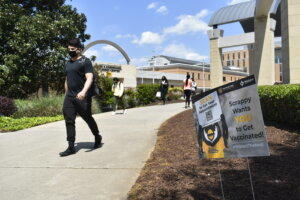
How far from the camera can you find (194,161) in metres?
5.15

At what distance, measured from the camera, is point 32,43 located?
1736 centimetres

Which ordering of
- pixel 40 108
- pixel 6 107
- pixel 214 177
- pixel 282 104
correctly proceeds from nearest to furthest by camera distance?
1. pixel 214 177
2. pixel 282 104
3. pixel 6 107
4. pixel 40 108

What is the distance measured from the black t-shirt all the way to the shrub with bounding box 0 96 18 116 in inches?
316

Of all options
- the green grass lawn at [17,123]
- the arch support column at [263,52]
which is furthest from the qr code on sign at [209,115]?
the arch support column at [263,52]

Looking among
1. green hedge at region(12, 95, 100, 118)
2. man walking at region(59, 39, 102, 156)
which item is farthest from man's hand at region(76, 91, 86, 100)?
green hedge at region(12, 95, 100, 118)

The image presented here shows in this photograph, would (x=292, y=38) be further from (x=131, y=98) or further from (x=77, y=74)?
(x=131, y=98)

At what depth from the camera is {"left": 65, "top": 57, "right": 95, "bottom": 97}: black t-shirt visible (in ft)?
19.8

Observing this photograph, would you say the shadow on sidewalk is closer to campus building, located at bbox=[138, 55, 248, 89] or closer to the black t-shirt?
the black t-shirt

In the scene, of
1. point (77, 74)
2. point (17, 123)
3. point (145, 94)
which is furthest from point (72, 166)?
point (145, 94)

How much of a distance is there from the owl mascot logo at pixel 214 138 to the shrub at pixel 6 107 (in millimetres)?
11092

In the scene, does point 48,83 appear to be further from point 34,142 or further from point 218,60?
point 218,60

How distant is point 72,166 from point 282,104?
480 cm

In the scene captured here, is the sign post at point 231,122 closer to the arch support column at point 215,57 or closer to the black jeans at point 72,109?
the black jeans at point 72,109

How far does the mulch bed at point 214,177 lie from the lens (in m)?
3.87
